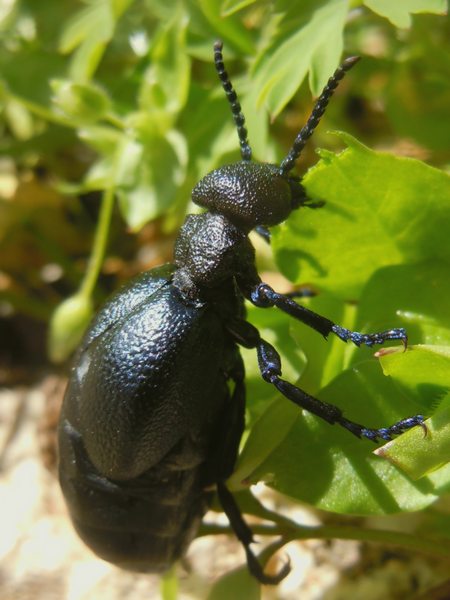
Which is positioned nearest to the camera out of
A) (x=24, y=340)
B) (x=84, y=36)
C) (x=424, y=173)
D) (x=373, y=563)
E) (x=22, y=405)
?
(x=424, y=173)

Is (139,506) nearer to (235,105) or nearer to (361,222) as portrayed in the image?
(361,222)

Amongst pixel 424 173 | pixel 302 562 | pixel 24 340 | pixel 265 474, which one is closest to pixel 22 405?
pixel 24 340

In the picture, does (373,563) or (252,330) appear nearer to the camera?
(252,330)

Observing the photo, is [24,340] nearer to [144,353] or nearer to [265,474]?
[144,353]

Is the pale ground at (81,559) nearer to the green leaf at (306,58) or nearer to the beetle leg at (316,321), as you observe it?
the beetle leg at (316,321)

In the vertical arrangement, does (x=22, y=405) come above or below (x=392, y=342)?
below

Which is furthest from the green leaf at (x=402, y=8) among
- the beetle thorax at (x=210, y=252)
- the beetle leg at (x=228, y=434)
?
the beetle leg at (x=228, y=434)
